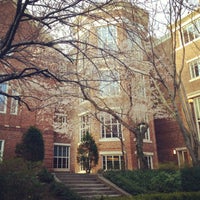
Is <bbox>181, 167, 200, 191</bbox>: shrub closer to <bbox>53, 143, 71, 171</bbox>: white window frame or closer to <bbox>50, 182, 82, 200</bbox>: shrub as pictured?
<bbox>50, 182, 82, 200</bbox>: shrub

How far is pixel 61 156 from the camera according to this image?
2097 cm

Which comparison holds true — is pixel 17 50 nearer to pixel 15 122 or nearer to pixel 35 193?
→ pixel 35 193

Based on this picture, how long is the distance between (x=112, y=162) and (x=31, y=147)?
7405 mm

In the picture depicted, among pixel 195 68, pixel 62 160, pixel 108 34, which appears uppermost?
pixel 195 68

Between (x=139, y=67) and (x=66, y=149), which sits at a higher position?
(x=139, y=67)

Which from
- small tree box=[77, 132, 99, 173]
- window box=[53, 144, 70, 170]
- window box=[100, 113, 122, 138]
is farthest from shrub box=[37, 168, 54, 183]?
window box=[100, 113, 122, 138]

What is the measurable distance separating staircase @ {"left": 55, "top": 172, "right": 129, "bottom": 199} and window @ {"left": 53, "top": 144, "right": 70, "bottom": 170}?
21.9 feet

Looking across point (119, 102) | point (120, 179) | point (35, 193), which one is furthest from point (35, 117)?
point (35, 193)

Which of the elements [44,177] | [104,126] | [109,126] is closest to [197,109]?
[109,126]

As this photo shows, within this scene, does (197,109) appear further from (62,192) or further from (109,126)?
(62,192)

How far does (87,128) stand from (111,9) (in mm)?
16979

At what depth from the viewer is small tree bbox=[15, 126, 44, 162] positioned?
49.1ft

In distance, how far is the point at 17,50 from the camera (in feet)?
21.0

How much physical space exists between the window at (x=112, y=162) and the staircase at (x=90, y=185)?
18.2 ft
